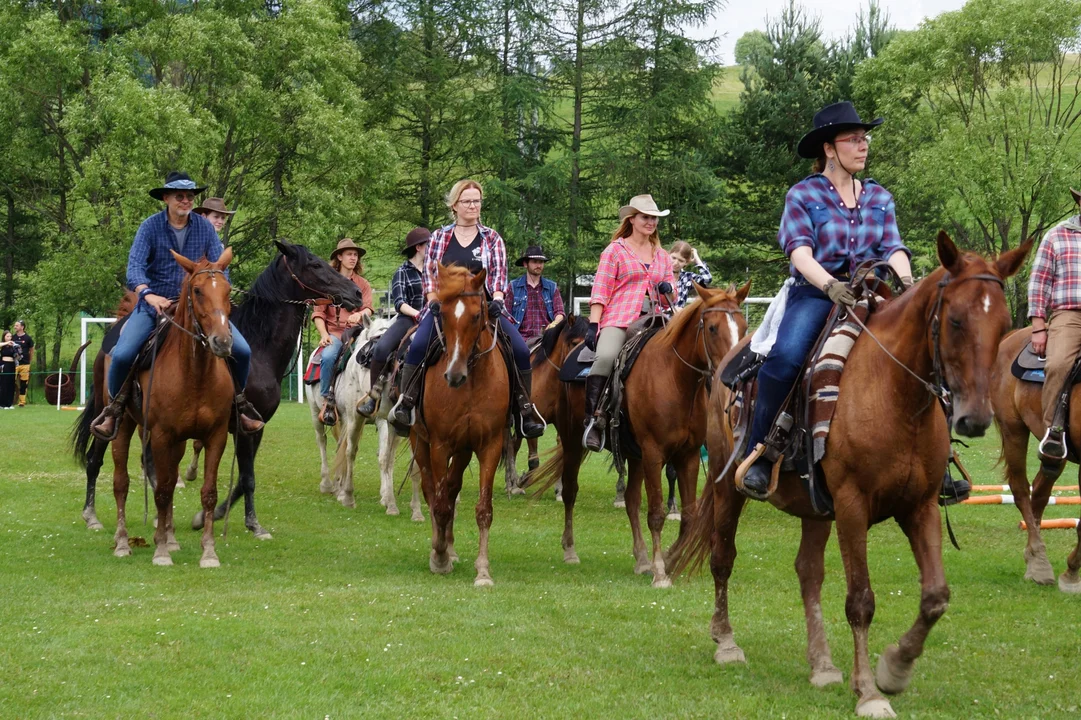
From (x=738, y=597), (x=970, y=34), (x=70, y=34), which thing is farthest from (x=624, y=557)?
(x=970, y=34)

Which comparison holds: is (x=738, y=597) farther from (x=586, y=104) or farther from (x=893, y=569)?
(x=586, y=104)

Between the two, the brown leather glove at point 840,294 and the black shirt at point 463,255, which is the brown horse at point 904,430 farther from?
the black shirt at point 463,255

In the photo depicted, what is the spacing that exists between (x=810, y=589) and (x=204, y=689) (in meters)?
3.48

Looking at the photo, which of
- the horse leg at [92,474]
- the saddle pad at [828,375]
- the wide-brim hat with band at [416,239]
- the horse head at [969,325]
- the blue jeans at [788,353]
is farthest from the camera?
the wide-brim hat with band at [416,239]

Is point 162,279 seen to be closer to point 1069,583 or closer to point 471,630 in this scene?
point 471,630

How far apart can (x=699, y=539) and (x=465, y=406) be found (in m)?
3.08

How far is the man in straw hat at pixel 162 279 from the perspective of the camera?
11219 millimetres

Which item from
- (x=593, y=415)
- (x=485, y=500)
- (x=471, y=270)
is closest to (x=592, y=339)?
(x=593, y=415)

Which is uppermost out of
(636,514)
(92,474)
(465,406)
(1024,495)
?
(465,406)

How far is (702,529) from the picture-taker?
25.2ft

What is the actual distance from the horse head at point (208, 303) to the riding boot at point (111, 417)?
1.11 metres

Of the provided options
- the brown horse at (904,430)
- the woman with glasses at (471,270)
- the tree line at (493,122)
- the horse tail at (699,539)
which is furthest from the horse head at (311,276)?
the tree line at (493,122)

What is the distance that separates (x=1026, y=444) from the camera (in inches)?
422

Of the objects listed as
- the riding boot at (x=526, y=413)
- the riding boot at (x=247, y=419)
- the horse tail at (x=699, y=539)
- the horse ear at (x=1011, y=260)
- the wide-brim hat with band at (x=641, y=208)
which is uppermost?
the wide-brim hat with band at (x=641, y=208)
